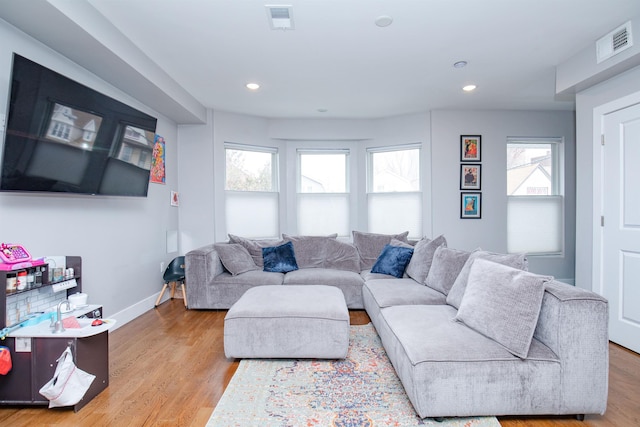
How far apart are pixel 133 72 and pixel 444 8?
2.59 m

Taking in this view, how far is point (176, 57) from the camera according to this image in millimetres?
2936

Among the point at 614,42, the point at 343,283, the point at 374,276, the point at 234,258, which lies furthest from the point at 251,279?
the point at 614,42

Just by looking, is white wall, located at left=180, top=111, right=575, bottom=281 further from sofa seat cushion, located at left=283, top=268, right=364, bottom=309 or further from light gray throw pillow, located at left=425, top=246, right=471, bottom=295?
light gray throw pillow, located at left=425, top=246, right=471, bottom=295

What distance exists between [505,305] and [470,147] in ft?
11.0

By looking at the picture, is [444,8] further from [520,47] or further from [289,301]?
[289,301]

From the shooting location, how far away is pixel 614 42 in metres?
2.54

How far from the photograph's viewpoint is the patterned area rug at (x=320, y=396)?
1.64 m

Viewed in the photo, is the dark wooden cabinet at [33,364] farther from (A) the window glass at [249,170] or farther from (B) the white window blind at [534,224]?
(B) the white window blind at [534,224]

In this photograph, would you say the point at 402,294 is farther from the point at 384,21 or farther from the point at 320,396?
the point at 384,21

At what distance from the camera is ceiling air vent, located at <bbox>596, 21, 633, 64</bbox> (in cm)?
243

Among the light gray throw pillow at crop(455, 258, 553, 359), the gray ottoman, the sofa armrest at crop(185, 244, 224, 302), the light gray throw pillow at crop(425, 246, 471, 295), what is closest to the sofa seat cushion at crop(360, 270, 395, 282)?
the light gray throw pillow at crop(425, 246, 471, 295)

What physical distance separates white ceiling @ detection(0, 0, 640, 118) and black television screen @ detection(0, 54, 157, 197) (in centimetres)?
38

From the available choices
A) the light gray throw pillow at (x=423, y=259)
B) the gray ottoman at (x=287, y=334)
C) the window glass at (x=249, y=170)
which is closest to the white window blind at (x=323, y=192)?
the window glass at (x=249, y=170)

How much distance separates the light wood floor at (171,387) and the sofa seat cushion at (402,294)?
1.04 meters
